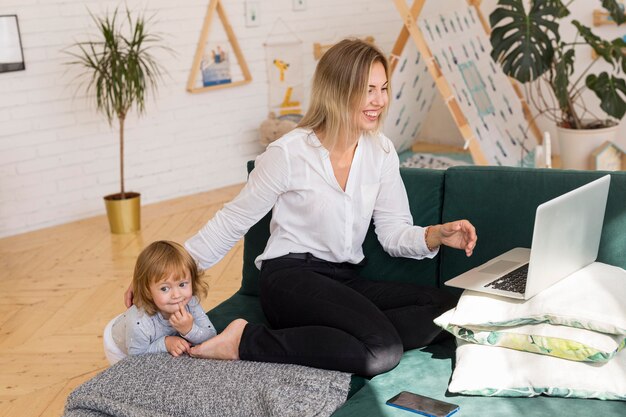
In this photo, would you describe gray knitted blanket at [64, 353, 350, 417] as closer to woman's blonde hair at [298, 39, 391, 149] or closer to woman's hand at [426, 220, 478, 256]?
woman's hand at [426, 220, 478, 256]

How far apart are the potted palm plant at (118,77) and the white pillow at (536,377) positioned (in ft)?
10.9

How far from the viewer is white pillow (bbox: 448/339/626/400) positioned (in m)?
1.98

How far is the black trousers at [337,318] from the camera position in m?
2.25

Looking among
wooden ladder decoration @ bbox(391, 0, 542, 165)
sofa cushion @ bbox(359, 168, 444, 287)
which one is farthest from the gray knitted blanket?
wooden ladder decoration @ bbox(391, 0, 542, 165)

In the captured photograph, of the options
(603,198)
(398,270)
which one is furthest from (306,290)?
(603,198)

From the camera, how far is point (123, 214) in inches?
198

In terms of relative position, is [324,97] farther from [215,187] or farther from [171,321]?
[215,187]

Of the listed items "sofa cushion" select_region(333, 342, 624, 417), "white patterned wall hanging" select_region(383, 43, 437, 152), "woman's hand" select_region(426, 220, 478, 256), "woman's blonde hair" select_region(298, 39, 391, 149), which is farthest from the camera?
"white patterned wall hanging" select_region(383, 43, 437, 152)

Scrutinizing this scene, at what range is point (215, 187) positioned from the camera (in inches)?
242

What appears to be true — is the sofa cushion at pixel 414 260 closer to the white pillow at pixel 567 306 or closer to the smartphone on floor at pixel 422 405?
the white pillow at pixel 567 306

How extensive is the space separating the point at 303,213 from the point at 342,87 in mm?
406

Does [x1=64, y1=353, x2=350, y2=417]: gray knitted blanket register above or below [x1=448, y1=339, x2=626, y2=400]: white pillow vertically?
below

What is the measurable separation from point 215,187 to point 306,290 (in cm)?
379

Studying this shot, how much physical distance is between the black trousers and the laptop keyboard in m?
0.23
